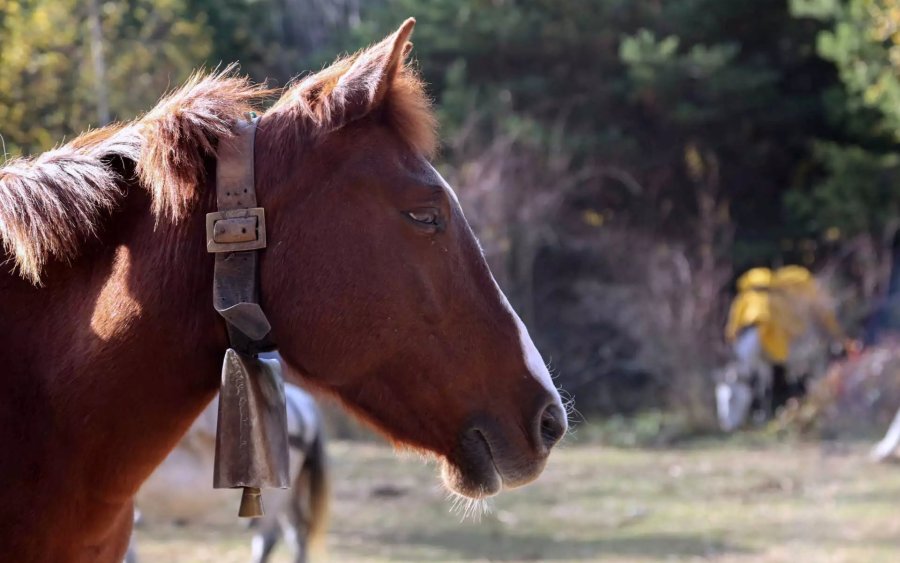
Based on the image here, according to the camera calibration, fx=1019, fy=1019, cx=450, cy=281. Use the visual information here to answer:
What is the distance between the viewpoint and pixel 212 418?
226 inches

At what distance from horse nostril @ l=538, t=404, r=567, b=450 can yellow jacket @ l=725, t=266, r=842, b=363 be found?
40.7ft

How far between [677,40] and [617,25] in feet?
4.38

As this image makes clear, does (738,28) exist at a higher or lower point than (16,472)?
lower

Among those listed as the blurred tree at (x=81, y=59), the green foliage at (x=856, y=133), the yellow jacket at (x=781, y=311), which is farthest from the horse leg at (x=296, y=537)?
the green foliage at (x=856, y=133)

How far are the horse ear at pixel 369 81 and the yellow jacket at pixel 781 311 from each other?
12534mm

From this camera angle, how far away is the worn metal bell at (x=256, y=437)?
1.80 metres

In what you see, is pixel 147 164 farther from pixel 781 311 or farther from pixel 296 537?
pixel 781 311

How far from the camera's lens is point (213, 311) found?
5.76 feet

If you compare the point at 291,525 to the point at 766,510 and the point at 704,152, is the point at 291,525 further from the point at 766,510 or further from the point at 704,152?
the point at 704,152

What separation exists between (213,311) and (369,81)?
0.49 meters

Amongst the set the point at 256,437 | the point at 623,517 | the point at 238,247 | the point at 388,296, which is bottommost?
the point at 623,517

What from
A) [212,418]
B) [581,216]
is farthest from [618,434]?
[212,418]

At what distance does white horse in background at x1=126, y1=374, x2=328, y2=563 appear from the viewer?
5.67m

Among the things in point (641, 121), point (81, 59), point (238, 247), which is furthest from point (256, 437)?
point (641, 121)
